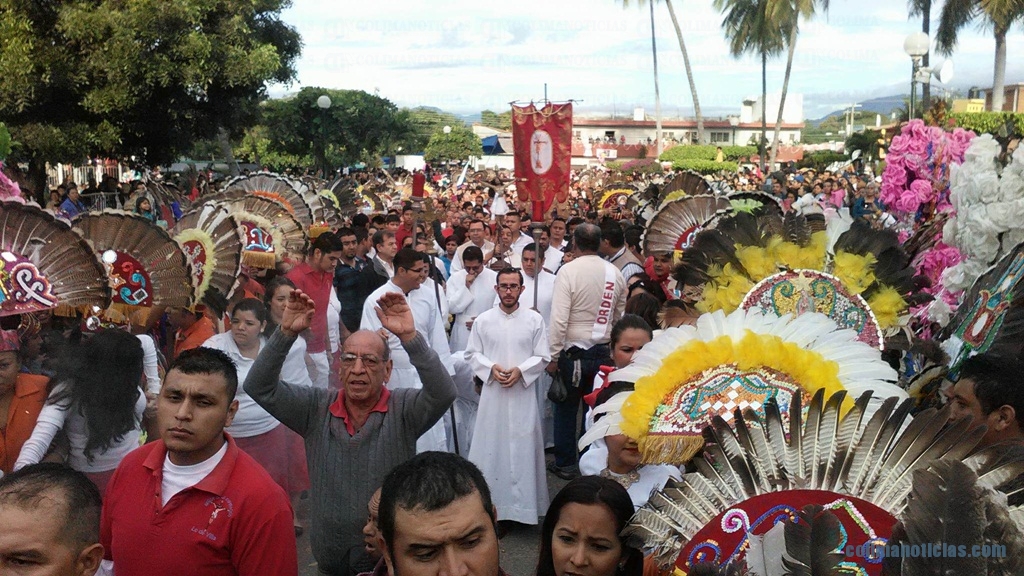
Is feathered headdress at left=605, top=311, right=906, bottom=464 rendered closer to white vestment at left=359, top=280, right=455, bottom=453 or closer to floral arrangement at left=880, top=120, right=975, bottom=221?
white vestment at left=359, top=280, right=455, bottom=453

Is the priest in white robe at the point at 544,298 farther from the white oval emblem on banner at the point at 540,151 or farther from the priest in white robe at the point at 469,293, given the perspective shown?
the white oval emblem on banner at the point at 540,151

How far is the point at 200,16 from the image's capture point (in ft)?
54.6

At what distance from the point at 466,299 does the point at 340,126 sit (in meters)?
36.1

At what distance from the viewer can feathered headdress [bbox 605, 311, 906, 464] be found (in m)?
3.39

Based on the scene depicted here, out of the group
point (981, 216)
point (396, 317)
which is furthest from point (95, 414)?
point (981, 216)

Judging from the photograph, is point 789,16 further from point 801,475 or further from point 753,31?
point 801,475

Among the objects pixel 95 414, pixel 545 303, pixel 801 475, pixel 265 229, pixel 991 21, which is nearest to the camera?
pixel 801 475

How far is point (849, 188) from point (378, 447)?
16.0 meters

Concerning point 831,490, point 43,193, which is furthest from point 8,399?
point 43,193

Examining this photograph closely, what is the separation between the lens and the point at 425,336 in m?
7.47

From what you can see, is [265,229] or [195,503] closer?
[195,503]

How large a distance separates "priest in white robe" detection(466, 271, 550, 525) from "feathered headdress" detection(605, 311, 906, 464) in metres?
3.39

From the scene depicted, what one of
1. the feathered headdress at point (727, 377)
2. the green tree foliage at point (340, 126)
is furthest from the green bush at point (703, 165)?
the feathered headdress at point (727, 377)

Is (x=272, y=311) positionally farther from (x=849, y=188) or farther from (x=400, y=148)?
(x=400, y=148)
